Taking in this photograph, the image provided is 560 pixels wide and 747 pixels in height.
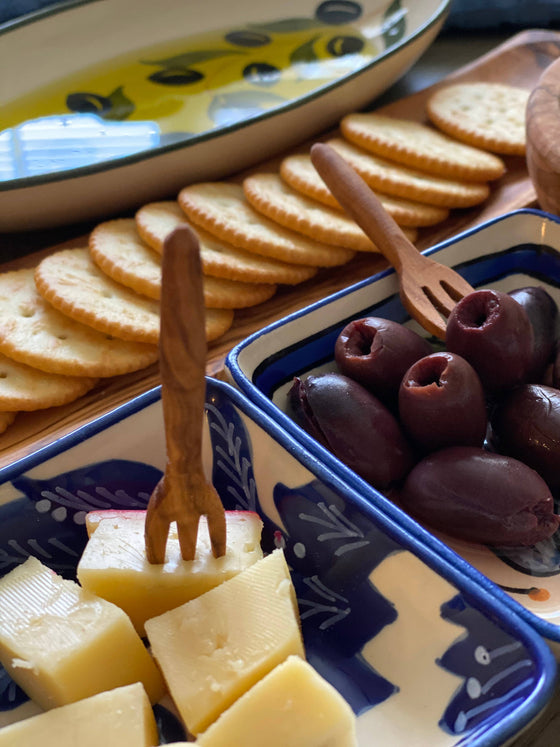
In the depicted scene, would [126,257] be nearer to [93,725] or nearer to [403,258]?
[403,258]

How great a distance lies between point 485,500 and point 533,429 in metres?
0.11

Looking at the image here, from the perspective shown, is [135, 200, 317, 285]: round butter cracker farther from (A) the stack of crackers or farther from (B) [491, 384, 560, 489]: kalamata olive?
(B) [491, 384, 560, 489]: kalamata olive

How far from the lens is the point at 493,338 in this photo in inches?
30.2

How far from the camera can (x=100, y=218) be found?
4.13 feet

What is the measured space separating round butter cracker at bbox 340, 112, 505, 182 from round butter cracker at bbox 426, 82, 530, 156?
19 mm

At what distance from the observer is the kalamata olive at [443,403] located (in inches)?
28.6

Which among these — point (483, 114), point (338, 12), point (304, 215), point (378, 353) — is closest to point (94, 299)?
point (304, 215)

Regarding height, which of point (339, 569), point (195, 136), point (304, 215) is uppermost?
point (195, 136)

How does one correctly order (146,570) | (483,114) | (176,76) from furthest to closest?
(176,76)
(483,114)
(146,570)

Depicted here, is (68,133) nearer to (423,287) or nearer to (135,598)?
(423,287)

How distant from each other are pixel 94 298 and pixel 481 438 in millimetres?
532

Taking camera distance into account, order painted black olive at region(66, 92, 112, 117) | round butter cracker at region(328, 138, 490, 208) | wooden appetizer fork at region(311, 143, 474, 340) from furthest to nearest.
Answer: painted black olive at region(66, 92, 112, 117) → round butter cracker at region(328, 138, 490, 208) → wooden appetizer fork at region(311, 143, 474, 340)

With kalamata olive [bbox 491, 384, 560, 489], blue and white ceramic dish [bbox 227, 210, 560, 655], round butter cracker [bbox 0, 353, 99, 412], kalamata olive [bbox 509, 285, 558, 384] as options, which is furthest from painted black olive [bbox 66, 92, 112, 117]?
kalamata olive [bbox 491, 384, 560, 489]

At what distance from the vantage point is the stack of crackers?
37.9 inches
